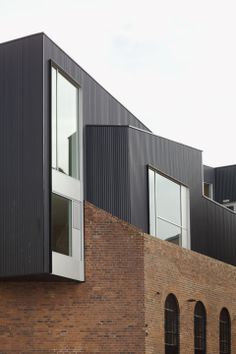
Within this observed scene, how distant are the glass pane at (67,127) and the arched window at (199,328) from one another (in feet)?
24.4

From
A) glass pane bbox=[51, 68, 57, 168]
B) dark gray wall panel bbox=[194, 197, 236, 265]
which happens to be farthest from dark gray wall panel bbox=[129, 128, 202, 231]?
glass pane bbox=[51, 68, 57, 168]

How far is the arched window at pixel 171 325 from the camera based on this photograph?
28.3m

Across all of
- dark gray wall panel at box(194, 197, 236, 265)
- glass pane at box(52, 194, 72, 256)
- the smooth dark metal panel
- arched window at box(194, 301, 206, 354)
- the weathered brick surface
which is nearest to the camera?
glass pane at box(52, 194, 72, 256)

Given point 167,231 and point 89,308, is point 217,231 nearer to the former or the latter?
point 167,231

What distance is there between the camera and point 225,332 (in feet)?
110

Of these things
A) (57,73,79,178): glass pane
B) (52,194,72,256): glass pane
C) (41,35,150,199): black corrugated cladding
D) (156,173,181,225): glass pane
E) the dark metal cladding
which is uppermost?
the dark metal cladding

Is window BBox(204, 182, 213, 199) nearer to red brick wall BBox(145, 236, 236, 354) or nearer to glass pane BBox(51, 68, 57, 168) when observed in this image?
red brick wall BBox(145, 236, 236, 354)

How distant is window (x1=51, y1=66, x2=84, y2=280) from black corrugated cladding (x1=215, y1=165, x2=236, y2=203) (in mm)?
22767

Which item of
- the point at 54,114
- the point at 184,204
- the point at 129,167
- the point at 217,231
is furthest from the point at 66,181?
the point at 217,231

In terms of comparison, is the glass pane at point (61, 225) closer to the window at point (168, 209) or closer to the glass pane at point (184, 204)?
the window at point (168, 209)

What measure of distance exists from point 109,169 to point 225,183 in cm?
2227

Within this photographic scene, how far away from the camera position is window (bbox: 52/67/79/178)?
26.2 metres

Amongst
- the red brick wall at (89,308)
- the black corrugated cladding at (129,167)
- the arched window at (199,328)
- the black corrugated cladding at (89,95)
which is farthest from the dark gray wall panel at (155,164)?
the arched window at (199,328)

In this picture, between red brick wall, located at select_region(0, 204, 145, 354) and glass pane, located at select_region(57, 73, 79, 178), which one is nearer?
red brick wall, located at select_region(0, 204, 145, 354)
